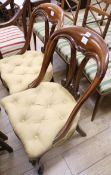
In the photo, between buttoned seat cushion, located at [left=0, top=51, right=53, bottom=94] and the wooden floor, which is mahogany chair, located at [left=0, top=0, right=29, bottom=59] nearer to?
buttoned seat cushion, located at [left=0, top=51, right=53, bottom=94]

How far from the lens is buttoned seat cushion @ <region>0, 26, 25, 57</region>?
1577 mm

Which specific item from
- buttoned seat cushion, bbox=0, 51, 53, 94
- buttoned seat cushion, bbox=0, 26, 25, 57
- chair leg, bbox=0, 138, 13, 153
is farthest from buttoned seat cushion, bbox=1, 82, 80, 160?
buttoned seat cushion, bbox=0, 26, 25, 57

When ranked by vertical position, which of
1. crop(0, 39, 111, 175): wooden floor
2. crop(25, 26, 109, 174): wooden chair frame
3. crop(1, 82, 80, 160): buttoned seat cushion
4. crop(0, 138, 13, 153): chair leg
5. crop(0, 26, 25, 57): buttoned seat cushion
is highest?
crop(25, 26, 109, 174): wooden chair frame

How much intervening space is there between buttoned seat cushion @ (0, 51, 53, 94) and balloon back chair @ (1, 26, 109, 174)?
81mm

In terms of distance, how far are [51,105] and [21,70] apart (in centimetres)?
42

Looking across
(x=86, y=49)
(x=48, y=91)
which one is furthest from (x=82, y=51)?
(x=48, y=91)

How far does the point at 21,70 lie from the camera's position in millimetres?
1328

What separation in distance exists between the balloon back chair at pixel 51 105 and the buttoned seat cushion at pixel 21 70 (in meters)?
0.08

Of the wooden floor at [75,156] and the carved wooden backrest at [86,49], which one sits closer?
the carved wooden backrest at [86,49]

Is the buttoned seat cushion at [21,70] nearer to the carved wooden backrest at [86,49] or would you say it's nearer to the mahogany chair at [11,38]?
the mahogany chair at [11,38]

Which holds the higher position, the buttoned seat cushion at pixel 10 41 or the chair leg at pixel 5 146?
the buttoned seat cushion at pixel 10 41

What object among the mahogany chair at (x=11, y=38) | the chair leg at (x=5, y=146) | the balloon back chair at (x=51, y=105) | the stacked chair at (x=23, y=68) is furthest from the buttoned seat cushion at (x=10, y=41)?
the chair leg at (x=5, y=146)

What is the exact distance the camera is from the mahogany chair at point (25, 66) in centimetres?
122

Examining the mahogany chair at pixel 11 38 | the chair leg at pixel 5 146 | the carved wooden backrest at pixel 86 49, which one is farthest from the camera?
the mahogany chair at pixel 11 38
